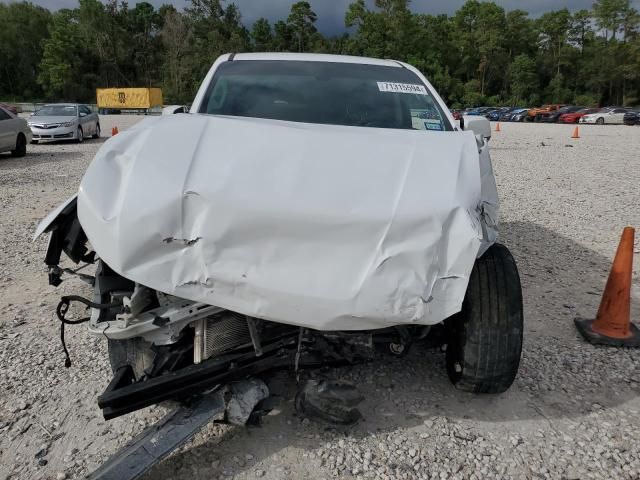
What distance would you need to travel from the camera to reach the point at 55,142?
17.5 meters

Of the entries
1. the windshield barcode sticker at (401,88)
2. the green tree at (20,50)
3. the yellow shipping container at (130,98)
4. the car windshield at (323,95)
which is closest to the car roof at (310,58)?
the car windshield at (323,95)

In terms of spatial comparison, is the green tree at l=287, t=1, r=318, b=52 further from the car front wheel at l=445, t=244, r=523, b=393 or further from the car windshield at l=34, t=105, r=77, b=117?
the car front wheel at l=445, t=244, r=523, b=393

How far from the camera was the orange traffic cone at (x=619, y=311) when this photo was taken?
3607 mm

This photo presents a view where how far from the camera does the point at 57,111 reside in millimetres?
17156

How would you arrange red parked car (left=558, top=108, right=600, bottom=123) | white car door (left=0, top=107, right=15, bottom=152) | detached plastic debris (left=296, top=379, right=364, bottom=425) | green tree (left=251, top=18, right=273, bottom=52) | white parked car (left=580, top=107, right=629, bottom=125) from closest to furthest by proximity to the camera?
detached plastic debris (left=296, top=379, right=364, bottom=425) < white car door (left=0, top=107, right=15, bottom=152) < white parked car (left=580, top=107, right=629, bottom=125) < red parked car (left=558, top=108, right=600, bottom=123) < green tree (left=251, top=18, right=273, bottom=52)

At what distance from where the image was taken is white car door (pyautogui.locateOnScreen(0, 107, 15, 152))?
499 inches

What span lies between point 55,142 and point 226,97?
16.4 meters

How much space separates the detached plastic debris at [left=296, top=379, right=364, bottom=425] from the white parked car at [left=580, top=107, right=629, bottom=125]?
40.8 m

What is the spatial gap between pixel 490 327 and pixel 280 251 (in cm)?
117

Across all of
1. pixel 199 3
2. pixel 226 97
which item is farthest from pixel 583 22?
pixel 226 97

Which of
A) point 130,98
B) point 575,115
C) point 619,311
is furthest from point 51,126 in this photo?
point 130,98

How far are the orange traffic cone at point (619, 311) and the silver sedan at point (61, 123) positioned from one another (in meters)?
16.8

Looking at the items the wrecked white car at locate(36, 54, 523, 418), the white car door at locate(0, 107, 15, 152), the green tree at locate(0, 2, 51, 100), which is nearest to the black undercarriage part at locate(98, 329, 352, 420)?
the wrecked white car at locate(36, 54, 523, 418)

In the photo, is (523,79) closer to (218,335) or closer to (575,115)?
(575,115)
